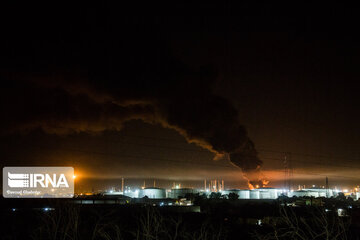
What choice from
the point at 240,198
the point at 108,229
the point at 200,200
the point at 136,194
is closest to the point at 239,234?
the point at 108,229

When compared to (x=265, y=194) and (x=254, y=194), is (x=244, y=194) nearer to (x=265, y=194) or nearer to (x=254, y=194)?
(x=254, y=194)

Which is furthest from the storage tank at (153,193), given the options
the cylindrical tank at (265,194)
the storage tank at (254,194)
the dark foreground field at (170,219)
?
the dark foreground field at (170,219)

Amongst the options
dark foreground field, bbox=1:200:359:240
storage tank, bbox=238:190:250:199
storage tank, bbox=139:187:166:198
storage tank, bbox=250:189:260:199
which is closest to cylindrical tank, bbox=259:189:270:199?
storage tank, bbox=250:189:260:199

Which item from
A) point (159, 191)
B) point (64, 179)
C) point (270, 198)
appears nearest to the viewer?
point (64, 179)

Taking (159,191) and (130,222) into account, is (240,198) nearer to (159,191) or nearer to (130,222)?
(159,191)

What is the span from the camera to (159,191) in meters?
53.7

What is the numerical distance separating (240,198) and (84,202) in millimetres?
19790

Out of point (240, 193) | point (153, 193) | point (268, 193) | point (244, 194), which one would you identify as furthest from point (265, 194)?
point (153, 193)

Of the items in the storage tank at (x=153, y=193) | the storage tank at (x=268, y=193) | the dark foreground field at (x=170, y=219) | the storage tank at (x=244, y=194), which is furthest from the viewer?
the storage tank at (x=153, y=193)

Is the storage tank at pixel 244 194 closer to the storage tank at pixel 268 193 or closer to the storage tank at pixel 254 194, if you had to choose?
the storage tank at pixel 254 194

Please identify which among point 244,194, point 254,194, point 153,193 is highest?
point 254,194

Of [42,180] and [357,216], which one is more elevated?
[42,180]

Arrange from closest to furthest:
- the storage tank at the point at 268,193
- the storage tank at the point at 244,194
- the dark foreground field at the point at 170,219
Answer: the dark foreground field at the point at 170,219 → the storage tank at the point at 268,193 → the storage tank at the point at 244,194

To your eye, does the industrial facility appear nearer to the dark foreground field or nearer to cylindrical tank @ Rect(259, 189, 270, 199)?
cylindrical tank @ Rect(259, 189, 270, 199)
